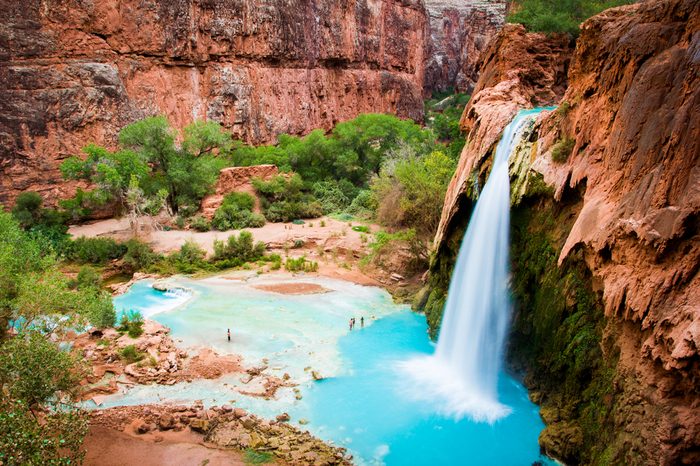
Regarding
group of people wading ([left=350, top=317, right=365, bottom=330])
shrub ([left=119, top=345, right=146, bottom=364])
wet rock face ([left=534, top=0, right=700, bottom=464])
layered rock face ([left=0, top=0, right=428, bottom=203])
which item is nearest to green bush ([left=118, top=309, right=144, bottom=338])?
shrub ([left=119, top=345, right=146, bottom=364])

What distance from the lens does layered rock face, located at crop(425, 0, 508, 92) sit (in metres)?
73.6

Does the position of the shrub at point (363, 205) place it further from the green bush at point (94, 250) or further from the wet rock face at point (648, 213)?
the wet rock face at point (648, 213)

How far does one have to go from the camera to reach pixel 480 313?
16031mm

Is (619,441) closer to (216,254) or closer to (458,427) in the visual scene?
(458,427)

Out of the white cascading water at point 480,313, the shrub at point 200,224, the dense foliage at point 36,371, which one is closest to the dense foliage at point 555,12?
the white cascading water at point 480,313

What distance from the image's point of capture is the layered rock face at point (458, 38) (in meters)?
73.6

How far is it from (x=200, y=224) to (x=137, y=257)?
5.47 m

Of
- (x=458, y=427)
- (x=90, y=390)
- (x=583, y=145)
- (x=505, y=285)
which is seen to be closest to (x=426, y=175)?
(x=505, y=285)

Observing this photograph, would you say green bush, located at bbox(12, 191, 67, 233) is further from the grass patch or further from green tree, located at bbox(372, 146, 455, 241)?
the grass patch

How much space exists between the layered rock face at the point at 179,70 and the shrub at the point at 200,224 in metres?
10.0

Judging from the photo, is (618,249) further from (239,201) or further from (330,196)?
(330,196)

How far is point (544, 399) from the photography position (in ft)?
45.9

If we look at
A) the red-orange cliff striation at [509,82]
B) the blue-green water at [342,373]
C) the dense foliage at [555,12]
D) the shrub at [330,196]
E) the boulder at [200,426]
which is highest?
the dense foliage at [555,12]

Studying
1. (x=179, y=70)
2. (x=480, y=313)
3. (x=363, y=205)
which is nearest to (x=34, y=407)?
(x=480, y=313)
